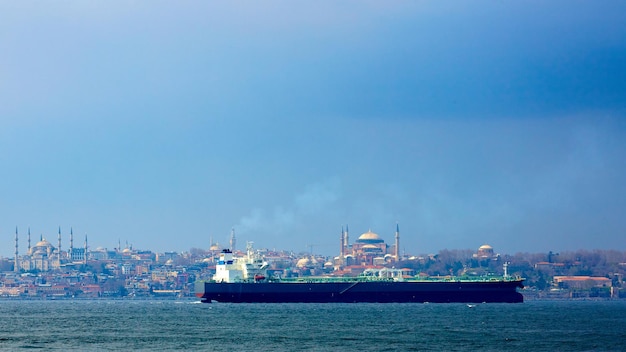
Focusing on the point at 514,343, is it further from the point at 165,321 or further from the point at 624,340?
the point at 165,321

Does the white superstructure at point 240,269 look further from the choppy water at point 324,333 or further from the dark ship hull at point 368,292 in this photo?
the choppy water at point 324,333

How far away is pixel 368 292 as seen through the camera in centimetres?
11894

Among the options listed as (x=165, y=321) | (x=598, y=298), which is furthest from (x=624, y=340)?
(x=598, y=298)

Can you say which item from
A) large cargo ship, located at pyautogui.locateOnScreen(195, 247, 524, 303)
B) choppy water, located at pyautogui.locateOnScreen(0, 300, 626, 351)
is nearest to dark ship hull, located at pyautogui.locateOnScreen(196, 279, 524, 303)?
large cargo ship, located at pyautogui.locateOnScreen(195, 247, 524, 303)

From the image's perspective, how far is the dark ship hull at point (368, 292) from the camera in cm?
11769

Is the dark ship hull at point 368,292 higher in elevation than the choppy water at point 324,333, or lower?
higher

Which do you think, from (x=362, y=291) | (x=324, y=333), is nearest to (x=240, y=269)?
(x=362, y=291)

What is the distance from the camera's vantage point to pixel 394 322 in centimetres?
7912

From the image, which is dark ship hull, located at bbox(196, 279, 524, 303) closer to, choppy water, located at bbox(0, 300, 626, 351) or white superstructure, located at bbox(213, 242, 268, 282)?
Result: white superstructure, located at bbox(213, 242, 268, 282)

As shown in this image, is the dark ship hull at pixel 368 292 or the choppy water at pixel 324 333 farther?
the dark ship hull at pixel 368 292

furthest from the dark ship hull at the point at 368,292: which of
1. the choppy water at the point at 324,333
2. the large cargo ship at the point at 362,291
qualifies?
the choppy water at the point at 324,333

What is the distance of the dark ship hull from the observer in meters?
118

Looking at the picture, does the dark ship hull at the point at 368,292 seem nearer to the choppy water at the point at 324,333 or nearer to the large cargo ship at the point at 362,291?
the large cargo ship at the point at 362,291

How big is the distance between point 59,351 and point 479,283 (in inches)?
2736
